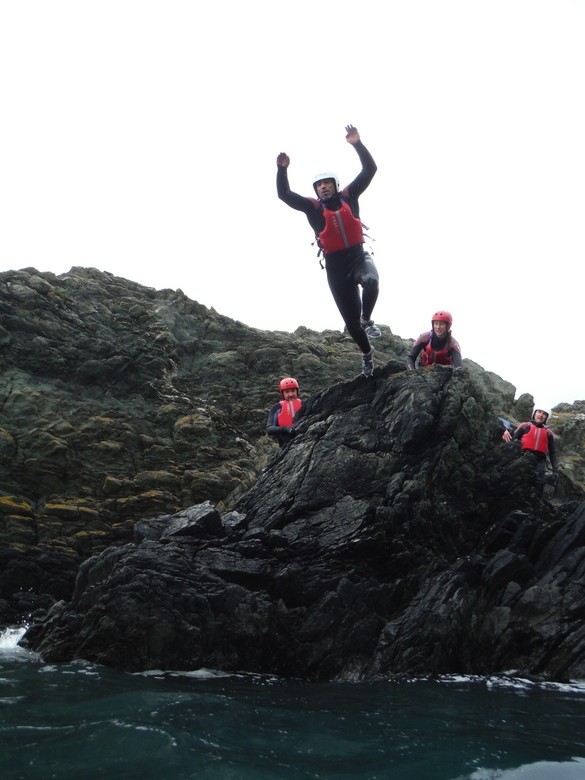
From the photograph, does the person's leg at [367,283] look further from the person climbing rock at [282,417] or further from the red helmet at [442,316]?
the person climbing rock at [282,417]

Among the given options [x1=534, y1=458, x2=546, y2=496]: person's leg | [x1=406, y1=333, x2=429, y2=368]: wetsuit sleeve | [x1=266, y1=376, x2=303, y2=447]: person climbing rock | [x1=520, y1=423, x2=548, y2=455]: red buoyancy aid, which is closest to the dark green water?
[x1=534, y1=458, x2=546, y2=496]: person's leg

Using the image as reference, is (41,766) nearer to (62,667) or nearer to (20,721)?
(20,721)

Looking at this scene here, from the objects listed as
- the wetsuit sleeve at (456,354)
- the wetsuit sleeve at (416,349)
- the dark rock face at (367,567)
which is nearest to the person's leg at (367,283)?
the dark rock face at (367,567)

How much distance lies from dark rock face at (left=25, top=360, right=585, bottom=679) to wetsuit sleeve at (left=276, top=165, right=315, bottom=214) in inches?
163

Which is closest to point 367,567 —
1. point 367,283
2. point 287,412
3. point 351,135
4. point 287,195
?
point 367,283

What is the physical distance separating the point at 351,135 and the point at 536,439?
29.6 feet

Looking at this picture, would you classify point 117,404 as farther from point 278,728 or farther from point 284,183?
point 278,728

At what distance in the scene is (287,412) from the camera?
1670 cm

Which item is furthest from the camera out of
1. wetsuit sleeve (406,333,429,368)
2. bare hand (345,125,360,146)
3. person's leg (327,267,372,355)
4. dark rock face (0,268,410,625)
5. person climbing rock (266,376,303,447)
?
dark rock face (0,268,410,625)

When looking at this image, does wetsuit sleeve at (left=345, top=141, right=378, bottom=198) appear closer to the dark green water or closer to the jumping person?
the jumping person

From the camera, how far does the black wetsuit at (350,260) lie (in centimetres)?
1227

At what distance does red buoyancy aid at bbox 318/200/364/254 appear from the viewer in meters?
12.4

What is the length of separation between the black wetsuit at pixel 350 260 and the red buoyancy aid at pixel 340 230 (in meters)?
0.10

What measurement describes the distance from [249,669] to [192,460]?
10.3 metres
